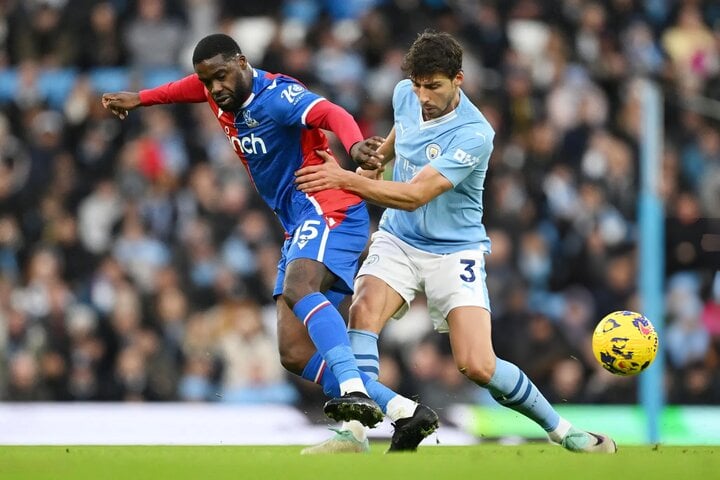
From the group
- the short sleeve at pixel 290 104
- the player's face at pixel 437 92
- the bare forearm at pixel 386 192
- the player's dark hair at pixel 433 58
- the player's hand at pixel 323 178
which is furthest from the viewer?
the short sleeve at pixel 290 104

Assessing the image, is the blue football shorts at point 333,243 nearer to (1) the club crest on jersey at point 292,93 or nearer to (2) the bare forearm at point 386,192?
(2) the bare forearm at point 386,192

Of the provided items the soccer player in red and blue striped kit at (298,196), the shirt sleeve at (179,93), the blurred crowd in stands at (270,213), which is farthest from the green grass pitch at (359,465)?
the blurred crowd in stands at (270,213)

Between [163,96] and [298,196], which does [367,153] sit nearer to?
[298,196]

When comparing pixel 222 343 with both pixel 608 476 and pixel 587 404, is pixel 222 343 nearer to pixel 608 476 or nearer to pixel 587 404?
pixel 587 404

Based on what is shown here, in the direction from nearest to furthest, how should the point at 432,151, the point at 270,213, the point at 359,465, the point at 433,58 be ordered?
the point at 359,465
the point at 433,58
the point at 432,151
the point at 270,213

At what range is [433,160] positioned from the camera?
720cm

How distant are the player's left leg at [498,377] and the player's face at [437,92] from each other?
1.05m

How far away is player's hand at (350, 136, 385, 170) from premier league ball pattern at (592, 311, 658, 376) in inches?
64.8

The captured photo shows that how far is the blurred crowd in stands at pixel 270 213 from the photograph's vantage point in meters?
11.6

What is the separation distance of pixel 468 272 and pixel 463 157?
66 centimetres

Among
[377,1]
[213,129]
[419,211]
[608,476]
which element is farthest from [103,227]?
[608,476]

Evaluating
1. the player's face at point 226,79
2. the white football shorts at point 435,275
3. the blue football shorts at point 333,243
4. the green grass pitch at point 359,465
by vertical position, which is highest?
the player's face at point 226,79

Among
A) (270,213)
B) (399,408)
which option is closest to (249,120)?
(399,408)

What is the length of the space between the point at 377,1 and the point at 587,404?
214 inches
